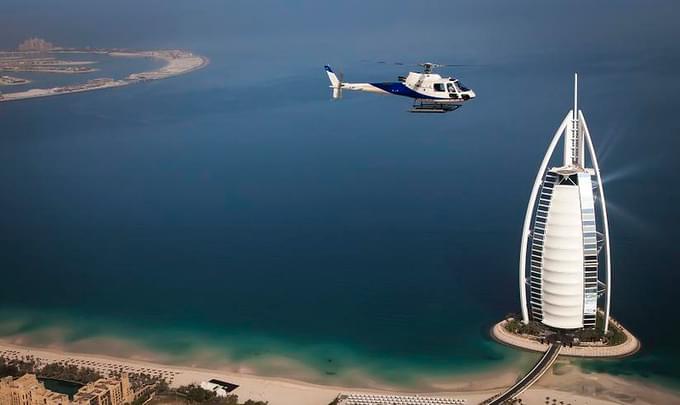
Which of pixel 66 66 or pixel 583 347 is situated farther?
pixel 66 66

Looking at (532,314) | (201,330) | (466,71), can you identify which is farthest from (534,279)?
(466,71)

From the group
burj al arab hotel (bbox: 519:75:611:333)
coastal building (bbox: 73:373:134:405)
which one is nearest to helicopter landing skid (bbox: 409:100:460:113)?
burj al arab hotel (bbox: 519:75:611:333)

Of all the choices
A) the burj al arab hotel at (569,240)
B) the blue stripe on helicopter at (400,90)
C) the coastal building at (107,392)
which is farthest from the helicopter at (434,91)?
the coastal building at (107,392)

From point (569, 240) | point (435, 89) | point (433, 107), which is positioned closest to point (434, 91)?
point (435, 89)

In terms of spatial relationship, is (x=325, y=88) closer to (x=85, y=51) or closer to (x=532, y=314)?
(x=85, y=51)

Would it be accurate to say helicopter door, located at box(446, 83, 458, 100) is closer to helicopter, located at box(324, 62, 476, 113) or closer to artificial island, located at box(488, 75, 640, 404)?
helicopter, located at box(324, 62, 476, 113)

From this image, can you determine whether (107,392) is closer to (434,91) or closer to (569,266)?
(569,266)

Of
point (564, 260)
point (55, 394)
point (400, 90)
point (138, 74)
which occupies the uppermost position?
point (400, 90)
